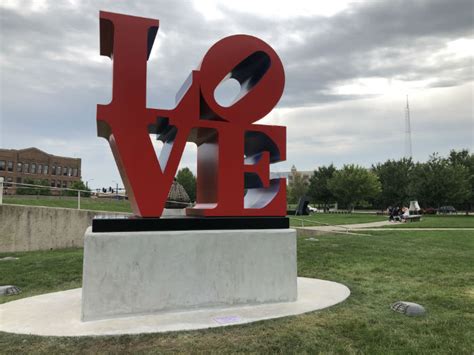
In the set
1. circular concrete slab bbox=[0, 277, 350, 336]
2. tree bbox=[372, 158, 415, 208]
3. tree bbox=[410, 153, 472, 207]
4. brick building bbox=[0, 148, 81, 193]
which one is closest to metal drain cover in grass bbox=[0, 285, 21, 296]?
circular concrete slab bbox=[0, 277, 350, 336]

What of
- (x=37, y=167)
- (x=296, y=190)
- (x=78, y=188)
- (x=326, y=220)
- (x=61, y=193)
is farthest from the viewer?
(x=37, y=167)

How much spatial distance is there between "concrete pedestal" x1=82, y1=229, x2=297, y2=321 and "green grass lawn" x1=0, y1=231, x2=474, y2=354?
894mm

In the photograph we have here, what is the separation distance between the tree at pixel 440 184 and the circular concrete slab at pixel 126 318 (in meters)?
45.2

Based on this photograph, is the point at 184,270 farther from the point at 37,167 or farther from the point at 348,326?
the point at 37,167

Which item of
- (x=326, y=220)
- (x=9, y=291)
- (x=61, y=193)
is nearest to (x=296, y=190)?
(x=326, y=220)

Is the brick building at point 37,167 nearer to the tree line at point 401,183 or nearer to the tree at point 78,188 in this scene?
the tree at point 78,188

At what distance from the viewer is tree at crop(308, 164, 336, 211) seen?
203 feet

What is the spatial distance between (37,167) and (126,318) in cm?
9253

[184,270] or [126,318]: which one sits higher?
[184,270]

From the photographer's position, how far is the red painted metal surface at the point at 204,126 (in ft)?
20.3

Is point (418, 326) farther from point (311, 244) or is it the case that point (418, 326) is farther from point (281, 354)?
point (311, 244)

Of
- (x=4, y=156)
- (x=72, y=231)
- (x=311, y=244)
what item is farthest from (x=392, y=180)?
(x=4, y=156)

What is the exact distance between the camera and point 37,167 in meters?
88.1

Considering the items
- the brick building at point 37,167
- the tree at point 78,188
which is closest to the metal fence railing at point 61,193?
the tree at point 78,188
